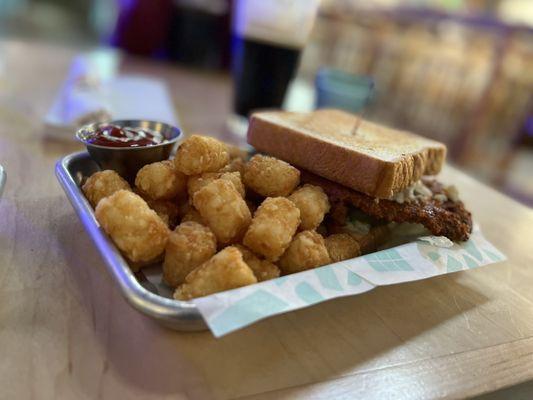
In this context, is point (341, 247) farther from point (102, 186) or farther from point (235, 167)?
point (102, 186)

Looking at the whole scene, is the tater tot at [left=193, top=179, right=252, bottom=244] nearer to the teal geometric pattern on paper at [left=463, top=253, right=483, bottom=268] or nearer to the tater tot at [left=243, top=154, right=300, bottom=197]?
the tater tot at [left=243, top=154, right=300, bottom=197]

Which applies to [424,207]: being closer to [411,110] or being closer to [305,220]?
[305,220]

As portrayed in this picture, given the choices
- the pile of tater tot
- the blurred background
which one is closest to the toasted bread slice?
the pile of tater tot

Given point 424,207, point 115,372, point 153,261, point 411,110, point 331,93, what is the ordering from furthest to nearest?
point 411,110, point 331,93, point 424,207, point 153,261, point 115,372

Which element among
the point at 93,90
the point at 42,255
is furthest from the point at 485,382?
the point at 93,90

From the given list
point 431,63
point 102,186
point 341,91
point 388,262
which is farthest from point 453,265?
point 431,63

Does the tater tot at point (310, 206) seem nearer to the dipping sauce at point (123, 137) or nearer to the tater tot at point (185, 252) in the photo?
the tater tot at point (185, 252)
